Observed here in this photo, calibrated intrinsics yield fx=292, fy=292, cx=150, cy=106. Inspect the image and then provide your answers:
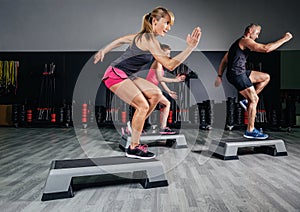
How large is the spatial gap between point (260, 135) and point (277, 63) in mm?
3980

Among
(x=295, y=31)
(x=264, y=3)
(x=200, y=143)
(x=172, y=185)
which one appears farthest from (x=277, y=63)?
(x=172, y=185)

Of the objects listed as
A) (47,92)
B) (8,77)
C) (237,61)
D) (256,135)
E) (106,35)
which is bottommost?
(256,135)

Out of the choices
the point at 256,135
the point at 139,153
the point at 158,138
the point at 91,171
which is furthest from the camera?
the point at 158,138

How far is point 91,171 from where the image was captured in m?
1.93

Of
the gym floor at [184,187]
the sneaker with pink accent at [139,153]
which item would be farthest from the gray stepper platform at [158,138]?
the sneaker with pink accent at [139,153]

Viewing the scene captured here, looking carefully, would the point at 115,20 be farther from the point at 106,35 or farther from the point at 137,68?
the point at 137,68

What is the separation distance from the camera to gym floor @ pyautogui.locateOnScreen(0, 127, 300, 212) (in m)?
1.72

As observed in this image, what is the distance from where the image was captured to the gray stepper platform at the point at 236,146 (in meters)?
3.03

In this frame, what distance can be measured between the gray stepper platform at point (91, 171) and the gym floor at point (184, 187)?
0.06m

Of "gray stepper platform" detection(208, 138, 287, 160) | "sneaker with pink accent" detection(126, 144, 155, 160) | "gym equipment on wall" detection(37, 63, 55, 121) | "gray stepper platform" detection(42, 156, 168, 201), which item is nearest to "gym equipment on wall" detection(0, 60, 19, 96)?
"gym equipment on wall" detection(37, 63, 55, 121)

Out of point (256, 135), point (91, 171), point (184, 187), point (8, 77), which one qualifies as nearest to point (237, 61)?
point (256, 135)

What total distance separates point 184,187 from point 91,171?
2.20 feet

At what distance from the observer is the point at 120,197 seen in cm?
187

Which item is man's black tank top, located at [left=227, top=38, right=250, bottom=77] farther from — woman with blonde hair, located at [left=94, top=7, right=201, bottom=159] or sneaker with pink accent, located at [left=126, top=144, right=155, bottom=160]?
sneaker with pink accent, located at [left=126, top=144, right=155, bottom=160]
